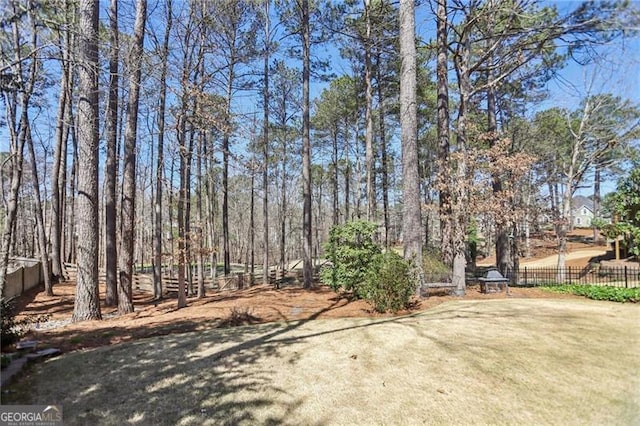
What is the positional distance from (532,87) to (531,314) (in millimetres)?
10273

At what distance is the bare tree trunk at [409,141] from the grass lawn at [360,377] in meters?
2.68

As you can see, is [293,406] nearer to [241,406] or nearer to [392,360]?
[241,406]

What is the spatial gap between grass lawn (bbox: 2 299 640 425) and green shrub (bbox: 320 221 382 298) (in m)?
2.54

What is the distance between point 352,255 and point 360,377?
4.38 m

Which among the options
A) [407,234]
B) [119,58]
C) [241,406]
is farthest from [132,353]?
[407,234]

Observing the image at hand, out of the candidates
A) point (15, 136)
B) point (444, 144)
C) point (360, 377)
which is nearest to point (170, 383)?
point (360, 377)

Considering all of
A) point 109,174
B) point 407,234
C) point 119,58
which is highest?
point 119,58

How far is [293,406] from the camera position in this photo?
291 cm

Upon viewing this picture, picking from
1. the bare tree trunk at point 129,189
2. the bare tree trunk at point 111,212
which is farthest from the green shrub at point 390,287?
the bare tree trunk at point 111,212

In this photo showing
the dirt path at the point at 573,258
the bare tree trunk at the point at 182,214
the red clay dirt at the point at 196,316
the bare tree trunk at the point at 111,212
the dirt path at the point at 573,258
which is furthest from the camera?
the dirt path at the point at 573,258

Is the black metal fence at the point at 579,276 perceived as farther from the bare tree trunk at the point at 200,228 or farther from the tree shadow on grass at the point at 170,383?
the tree shadow on grass at the point at 170,383

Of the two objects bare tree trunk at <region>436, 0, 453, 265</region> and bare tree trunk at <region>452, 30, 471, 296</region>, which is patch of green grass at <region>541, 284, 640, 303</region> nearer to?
bare tree trunk at <region>452, 30, 471, 296</region>

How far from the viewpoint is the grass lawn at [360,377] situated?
2752 mm

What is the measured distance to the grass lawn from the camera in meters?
2.75
